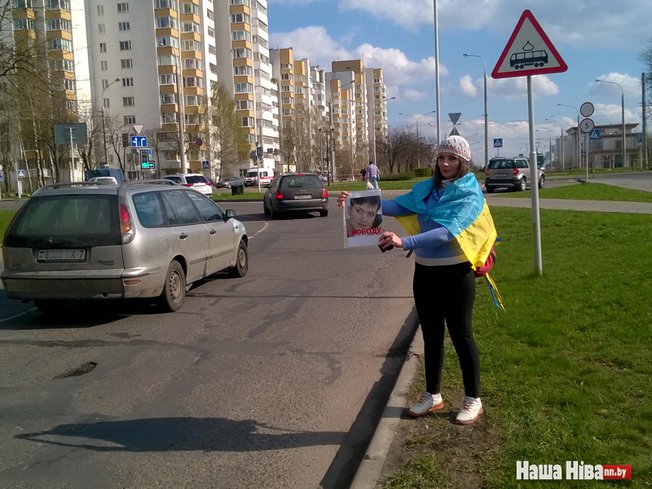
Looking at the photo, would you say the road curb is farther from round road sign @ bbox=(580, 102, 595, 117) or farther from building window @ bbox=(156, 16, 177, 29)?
building window @ bbox=(156, 16, 177, 29)

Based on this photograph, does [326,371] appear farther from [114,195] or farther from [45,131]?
[45,131]

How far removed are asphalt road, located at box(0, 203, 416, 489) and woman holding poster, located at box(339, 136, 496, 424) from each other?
0.76 meters

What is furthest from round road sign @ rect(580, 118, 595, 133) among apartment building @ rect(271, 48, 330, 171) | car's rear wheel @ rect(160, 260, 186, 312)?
apartment building @ rect(271, 48, 330, 171)

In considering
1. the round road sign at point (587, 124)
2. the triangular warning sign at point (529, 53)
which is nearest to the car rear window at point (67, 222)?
the triangular warning sign at point (529, 53)

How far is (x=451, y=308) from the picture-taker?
3898 millimetres

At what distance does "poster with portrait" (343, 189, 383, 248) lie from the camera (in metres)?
4.21

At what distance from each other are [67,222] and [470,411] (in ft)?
17.5

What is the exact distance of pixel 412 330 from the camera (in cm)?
675

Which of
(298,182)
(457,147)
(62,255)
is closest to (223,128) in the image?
(298,182)

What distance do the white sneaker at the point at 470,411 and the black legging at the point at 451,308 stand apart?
4 cm

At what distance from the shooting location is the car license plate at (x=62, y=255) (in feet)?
23.1

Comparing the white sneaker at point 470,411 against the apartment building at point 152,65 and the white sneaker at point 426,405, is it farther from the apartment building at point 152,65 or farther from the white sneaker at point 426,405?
the apartment building at point 152,65

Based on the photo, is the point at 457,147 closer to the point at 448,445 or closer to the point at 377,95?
the point at 448,445

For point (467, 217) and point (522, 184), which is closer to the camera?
point (467, 217)
